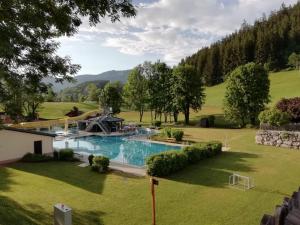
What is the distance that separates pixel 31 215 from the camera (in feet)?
45.2

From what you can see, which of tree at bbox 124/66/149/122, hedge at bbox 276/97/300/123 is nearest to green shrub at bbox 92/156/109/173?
hedge at bbox 276/97/300/123

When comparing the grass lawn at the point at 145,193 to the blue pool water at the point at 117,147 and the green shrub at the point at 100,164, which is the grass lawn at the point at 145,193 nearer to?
the green shrub at the point at 100,164

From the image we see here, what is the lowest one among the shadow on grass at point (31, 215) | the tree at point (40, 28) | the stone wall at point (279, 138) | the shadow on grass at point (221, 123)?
→ the shadow on grass at point (31, 215)

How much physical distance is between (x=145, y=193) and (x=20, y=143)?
13.0 meters

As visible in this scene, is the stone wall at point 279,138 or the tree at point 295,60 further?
the tree at point 295,60

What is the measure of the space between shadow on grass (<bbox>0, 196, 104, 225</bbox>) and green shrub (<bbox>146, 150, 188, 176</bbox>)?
699cm

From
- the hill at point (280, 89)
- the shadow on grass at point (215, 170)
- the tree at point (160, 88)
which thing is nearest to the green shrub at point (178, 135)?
the shadow on grass at point (215, 170)

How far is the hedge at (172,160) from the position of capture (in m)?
21.0

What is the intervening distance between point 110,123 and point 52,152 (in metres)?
18.6

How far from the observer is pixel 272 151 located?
92.6 feet

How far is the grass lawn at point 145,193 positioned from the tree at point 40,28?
6137 millimetres

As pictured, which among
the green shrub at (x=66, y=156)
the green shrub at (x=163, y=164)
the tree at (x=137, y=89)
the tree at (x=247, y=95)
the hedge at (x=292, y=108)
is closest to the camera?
the green shrub at (x=163, y=164)

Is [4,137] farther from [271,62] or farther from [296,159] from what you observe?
[271,62]

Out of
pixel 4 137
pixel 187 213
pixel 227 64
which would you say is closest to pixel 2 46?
pixel 187 213
